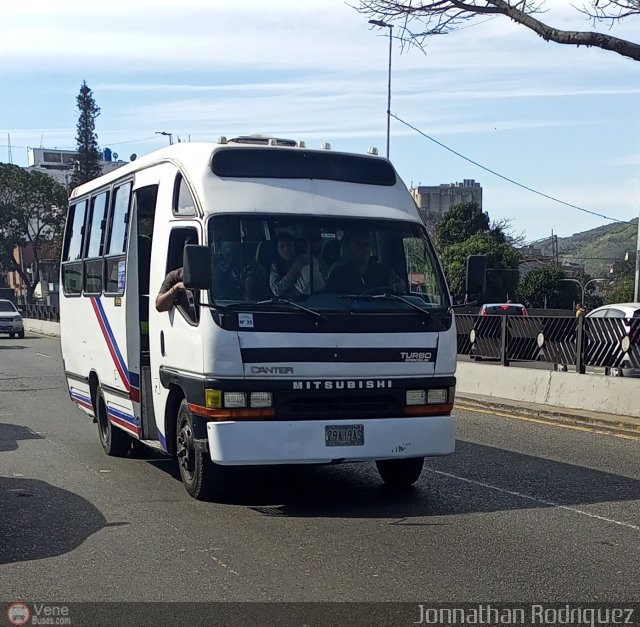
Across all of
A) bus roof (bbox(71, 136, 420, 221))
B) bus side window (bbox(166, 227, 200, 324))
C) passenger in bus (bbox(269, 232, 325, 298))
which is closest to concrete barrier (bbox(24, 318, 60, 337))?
bus side window (bbox(166, 227, 200, 324))

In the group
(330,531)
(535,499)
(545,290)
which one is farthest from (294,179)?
(545,290)

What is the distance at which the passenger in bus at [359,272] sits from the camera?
27.2ft

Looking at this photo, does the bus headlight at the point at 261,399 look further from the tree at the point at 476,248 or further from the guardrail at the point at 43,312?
the guardrail at the point at 43,312

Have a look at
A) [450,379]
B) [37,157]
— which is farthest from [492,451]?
[37,157]

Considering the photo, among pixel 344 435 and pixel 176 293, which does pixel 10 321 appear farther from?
pixel 344 435

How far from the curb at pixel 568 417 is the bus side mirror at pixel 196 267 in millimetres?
7207

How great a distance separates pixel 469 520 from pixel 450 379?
3.98 feet

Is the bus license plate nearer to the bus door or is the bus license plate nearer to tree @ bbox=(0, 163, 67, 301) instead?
the bus door

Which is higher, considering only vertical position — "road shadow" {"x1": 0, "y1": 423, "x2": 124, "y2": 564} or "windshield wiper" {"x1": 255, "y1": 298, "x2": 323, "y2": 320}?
"windshield wiper" {"x1": 255, "y1": 298, "x2": 323, "y2": 320}

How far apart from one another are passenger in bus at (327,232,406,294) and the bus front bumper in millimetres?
1111

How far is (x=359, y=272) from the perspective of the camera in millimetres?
8398

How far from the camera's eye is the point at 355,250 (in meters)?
8.47

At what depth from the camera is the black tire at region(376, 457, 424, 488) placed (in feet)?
29.5

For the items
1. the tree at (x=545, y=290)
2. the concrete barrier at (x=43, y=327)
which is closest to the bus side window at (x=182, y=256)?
the concrete barrier at (x=43, y=327)
